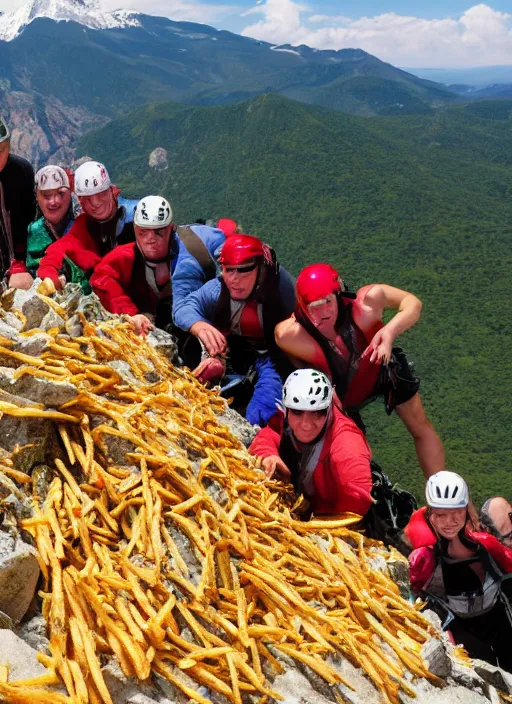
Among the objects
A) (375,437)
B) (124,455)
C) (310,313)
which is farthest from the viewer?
(375,437)

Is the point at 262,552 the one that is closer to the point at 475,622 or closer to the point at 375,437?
Answer: the point at 475,622

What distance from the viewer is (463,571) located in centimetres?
489

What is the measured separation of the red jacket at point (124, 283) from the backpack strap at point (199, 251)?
0.49 m

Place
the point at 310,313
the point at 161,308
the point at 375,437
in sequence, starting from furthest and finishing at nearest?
1. the point at 375,437
2. the point at 161,308
3. the point at 310,313

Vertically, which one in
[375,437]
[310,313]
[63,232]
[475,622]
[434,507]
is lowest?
[375,437]

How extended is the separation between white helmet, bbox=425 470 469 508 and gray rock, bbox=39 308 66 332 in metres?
3.20

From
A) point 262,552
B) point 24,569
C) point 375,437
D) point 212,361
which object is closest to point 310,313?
point 212,361

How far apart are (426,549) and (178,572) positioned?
2917mm

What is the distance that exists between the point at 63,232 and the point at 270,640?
16.8ft

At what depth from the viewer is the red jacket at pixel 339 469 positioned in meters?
4.04

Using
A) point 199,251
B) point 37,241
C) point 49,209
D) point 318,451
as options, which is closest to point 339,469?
point 318,451

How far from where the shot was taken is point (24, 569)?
2.29m

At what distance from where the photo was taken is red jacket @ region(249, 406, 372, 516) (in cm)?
404

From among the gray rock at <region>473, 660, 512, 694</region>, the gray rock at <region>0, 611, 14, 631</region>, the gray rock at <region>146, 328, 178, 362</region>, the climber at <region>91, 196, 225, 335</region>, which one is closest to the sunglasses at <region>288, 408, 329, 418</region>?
the gray rock at <region>146, 328, 178, 362</region>
